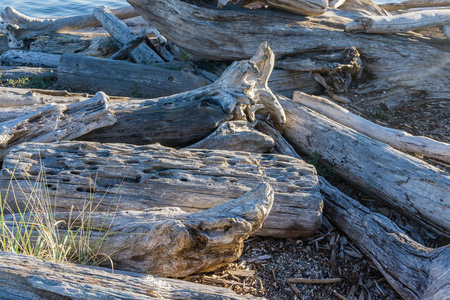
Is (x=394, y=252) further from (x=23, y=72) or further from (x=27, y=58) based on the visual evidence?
(x=27, y=58)

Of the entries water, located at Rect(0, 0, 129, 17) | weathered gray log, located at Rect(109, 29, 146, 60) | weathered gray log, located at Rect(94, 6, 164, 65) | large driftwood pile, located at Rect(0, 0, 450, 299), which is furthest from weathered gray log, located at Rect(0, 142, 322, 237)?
water, located at Rect(0, 0, 129, 17)

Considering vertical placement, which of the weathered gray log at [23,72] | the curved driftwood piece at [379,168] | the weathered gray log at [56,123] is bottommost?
the curved driftwood piece at [379,168]

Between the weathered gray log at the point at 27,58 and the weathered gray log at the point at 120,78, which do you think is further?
the weathered gray log at the point at 27,58

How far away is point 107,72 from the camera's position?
6.54 metres

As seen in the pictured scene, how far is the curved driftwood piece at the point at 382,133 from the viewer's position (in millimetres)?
4844

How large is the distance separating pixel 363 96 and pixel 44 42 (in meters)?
6.64

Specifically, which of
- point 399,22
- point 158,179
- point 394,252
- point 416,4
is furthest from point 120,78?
point 416,4

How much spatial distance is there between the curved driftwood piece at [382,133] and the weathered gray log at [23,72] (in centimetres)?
461

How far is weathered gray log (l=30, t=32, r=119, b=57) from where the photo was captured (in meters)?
8.02

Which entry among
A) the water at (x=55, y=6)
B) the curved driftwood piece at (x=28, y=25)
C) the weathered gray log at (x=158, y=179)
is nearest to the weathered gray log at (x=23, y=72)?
the curved driftwood piece at (x=28, y=25)

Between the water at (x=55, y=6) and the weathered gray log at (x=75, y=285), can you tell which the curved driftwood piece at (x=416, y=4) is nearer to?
the weathered gray log at (x=75, y=285)

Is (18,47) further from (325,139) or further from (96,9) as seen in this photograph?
(325,139)

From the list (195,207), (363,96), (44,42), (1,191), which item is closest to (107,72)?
(44,42)

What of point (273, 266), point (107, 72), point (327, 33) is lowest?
point (273, 266)
